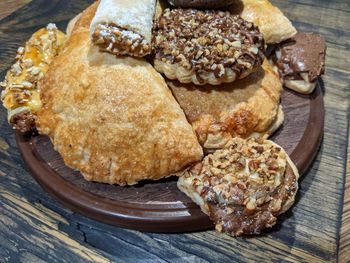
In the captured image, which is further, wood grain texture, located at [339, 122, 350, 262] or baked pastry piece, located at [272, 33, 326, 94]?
baked pastry piece, located at [272, 33, 326, 94]

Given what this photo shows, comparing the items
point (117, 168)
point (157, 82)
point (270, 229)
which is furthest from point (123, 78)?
point (270, 229)

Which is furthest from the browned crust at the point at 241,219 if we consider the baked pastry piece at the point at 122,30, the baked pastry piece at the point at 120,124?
the baked pastry piece at the point at 122,30

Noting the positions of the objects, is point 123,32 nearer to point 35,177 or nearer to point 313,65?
point 35,177

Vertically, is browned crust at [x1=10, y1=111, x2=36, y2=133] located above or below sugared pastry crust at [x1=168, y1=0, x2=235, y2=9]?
below

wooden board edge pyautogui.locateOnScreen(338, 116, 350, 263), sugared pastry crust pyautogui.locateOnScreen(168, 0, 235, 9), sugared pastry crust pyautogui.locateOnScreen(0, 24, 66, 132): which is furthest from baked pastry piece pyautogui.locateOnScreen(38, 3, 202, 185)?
wooden board edge pyautogui.locateOnScreen(338, 116, 350, 263)

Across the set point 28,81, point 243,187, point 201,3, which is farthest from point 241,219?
point 28,81

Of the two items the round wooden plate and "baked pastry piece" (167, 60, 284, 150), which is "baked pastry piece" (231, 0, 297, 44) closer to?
"baked pastry piece" (167, 60, 284, 150)

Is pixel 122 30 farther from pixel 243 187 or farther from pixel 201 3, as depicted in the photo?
pixel 243 187
